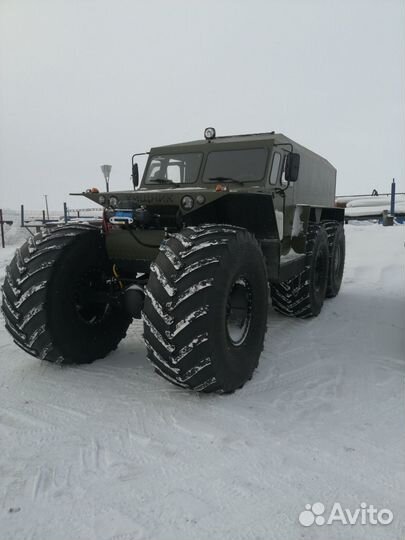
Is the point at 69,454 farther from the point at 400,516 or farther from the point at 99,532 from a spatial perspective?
the point at 400,516

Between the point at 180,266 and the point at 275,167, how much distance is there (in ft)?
7.21

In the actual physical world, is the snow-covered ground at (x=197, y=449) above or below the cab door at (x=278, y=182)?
below

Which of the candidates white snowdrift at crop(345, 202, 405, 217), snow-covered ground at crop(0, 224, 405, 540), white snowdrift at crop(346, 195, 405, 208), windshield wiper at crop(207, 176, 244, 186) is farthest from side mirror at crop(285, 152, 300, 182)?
white snowdrift at crop(346, 195, 405, 208)

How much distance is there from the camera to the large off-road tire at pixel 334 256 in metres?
6.36

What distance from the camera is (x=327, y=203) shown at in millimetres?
7051

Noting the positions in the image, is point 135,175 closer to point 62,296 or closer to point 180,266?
point 62,296

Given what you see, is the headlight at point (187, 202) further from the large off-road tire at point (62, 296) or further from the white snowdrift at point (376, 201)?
the white snowdrift at point (376, 201)

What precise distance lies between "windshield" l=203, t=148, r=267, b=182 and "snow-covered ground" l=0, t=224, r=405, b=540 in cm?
181

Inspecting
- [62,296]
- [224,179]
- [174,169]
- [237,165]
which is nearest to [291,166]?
[237,165]

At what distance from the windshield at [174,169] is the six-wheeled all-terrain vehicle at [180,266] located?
13mm

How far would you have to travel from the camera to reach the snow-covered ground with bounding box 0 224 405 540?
193 centimetres

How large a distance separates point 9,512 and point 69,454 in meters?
0.47

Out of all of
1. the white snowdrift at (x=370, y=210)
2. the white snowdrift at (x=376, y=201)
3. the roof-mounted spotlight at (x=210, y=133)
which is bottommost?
the white snowdrift at (x=370, y=210)

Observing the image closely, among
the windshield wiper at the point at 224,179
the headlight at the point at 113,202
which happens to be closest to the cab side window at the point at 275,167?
the windshield wiper at the point at 224,179
